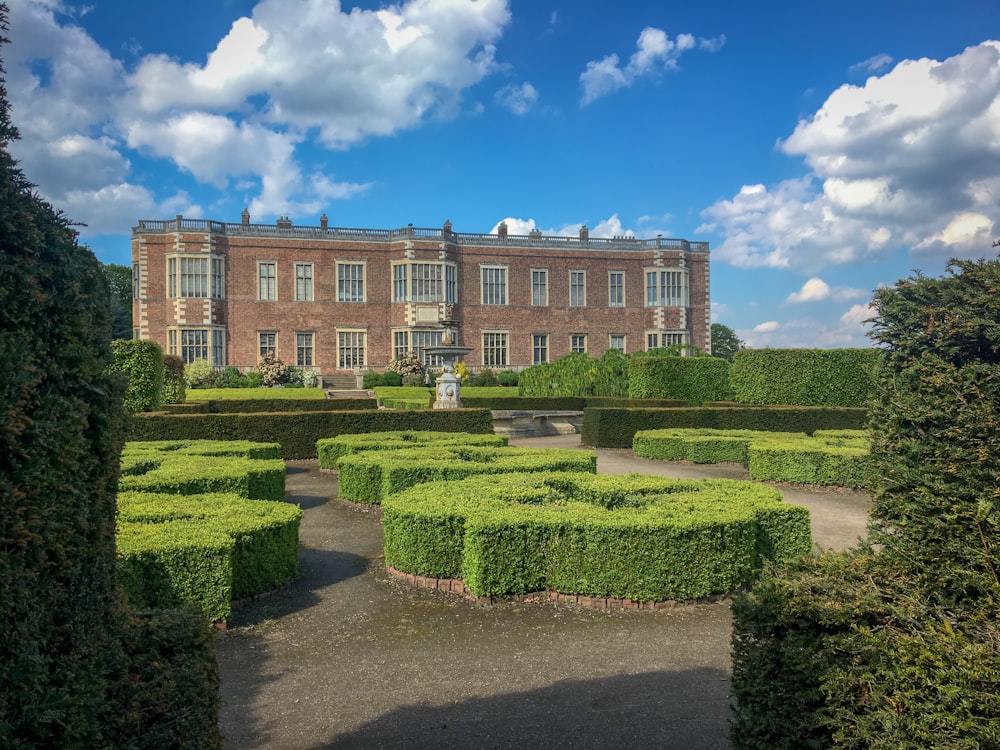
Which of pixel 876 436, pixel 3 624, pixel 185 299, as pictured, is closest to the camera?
pixel 3 624

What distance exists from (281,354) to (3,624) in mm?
37118

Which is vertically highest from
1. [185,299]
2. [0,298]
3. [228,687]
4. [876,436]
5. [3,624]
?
[185,299]

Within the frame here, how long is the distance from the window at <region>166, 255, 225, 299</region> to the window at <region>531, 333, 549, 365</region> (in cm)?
1759

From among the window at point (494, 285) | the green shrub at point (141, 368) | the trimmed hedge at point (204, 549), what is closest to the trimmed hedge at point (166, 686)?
the trimmed hedge at point (204, 549)

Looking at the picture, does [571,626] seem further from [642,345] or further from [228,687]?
[642,345]

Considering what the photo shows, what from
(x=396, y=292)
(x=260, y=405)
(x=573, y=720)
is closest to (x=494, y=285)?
(x=396, y=292)

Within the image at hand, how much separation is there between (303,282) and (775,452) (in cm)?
3086

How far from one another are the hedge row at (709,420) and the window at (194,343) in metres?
24.7

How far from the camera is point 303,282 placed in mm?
38312

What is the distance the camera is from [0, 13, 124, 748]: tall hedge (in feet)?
6.68

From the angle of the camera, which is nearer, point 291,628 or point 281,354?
point 291,628

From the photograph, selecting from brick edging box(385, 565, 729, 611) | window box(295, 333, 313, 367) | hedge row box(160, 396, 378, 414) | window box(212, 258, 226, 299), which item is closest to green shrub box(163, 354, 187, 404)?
hedge row box(160, 396, 378, 414)

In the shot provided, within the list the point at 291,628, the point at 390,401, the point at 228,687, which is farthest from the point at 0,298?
the point at 390,401

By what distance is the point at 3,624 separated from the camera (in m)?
2.03
